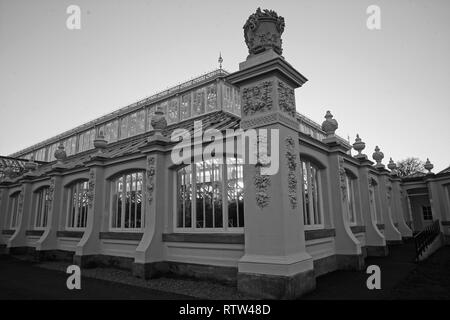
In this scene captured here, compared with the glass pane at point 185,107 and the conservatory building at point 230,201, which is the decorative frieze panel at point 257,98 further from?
the glass pane at point 185,107

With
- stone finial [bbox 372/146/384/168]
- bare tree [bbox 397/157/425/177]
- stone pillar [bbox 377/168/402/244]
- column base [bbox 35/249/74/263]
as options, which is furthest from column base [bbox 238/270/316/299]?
bare tree [bbox 397/157/425/177]

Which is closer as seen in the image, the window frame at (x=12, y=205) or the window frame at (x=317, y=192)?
the window frame at (x=317, y=192)

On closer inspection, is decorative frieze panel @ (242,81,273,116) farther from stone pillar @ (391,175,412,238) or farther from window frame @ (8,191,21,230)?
window frame @ (8,191,21,230)

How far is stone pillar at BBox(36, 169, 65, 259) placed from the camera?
12063 millimetres

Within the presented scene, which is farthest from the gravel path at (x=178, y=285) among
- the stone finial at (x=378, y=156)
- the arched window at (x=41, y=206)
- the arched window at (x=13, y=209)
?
the stone finial at (x=378, y=156)

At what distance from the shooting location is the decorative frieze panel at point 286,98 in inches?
267

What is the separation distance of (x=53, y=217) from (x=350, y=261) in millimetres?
11530

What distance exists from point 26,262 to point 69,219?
2198 mm

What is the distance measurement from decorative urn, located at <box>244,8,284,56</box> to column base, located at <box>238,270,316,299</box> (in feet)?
16.5

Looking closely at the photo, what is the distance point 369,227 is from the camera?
11750 millimetres

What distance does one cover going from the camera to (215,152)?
7828mm

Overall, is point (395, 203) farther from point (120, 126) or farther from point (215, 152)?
point (120, 126)

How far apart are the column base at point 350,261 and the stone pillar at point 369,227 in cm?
308

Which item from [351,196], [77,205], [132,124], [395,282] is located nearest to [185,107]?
[132,124]
